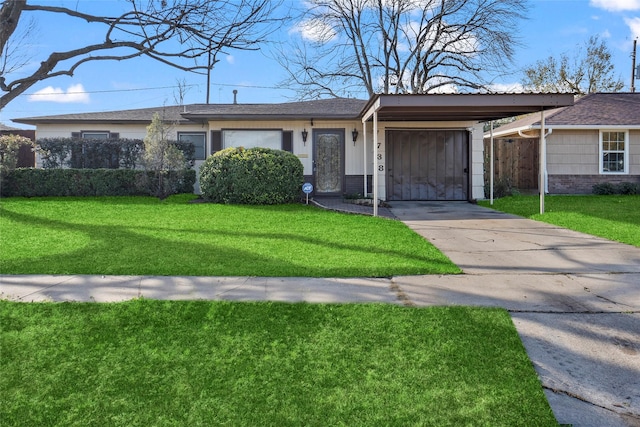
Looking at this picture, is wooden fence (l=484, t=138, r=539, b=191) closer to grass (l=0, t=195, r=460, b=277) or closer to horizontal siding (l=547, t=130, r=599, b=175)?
horizontal siding (l=547, t=130, r=599, b=175)

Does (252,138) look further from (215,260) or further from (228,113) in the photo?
(215,260)

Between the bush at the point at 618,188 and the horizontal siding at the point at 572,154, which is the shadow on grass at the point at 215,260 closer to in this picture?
the horizontal siding at the point at 572,154

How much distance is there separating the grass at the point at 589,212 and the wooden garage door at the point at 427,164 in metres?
1.25

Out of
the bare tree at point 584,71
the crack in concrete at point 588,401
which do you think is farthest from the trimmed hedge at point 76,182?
the bare tree at point 584,71

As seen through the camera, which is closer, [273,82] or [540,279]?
[540,279]

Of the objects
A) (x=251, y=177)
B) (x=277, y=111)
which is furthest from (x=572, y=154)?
(x=251, y=177)

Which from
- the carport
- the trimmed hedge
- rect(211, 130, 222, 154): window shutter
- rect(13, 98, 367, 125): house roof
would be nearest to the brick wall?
the carport

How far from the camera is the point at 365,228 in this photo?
359 inches

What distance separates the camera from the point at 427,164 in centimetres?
Answer: 1522

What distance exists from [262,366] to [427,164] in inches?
501

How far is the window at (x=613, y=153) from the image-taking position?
16.7m

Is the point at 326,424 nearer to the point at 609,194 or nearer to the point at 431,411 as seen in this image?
the point at 431,411

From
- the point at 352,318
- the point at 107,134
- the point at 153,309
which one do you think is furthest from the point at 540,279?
the point at 107,134

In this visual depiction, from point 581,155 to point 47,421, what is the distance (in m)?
17.8
